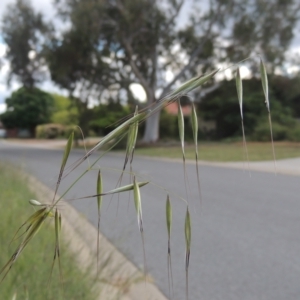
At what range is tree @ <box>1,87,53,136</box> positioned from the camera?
74.4 meters

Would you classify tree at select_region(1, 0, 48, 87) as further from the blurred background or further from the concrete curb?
the concrete curb

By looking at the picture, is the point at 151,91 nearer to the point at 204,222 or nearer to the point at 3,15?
the point at 3,15

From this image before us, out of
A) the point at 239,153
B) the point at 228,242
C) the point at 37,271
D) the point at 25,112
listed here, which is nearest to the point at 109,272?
the point at 37,271

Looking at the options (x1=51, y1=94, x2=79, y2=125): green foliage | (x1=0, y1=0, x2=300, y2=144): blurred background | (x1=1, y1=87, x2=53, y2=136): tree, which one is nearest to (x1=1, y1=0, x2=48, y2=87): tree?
(x1=0, y1=0, x2=300, y2=144): blurred background

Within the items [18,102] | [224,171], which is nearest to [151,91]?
[224,171]

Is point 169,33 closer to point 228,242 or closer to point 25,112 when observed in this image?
point 228,242

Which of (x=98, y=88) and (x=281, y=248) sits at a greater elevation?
(x=98, y=88)

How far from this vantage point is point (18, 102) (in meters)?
74.6

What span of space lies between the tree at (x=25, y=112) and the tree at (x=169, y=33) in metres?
39.9

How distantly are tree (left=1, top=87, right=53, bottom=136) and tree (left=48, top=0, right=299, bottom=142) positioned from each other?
39.9 meters

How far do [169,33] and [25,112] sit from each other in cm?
4412

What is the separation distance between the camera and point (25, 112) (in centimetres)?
7550

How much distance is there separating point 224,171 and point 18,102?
196 feet

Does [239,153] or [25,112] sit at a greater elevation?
[25,112]
